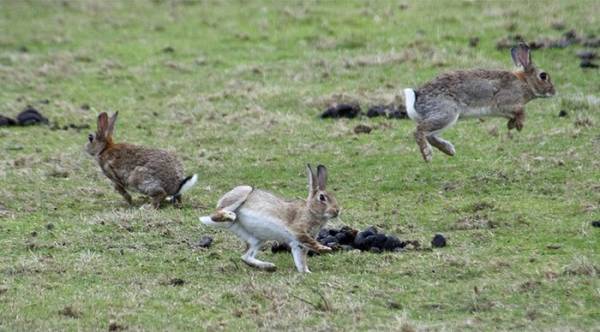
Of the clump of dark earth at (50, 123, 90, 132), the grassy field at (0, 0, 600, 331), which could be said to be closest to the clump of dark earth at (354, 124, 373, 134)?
the grassy field at (0, 0, 600, 331)

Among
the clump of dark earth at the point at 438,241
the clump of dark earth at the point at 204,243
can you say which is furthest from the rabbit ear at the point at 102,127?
the clump of dark earth at the point at 438,241

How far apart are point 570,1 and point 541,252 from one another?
12350mm

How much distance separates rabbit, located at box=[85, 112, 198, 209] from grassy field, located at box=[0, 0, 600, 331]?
0.86ft

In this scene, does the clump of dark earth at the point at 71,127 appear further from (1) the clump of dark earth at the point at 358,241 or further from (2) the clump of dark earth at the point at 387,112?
(1) the clump of dark earth at the point at 358,241

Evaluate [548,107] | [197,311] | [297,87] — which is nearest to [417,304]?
[197,311]

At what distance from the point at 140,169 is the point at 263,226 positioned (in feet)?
10.2

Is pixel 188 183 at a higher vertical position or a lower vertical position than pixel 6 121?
higher

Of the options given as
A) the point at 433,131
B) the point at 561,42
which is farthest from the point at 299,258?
the point at 561,42

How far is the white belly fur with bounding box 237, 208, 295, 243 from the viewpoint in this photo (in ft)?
30.2

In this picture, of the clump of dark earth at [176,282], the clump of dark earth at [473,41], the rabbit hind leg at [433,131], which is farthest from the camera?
the clump of dark earth at [473,41]

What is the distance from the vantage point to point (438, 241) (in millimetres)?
9953

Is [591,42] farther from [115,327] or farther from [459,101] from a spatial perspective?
[115,327]

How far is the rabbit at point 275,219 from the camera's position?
9.19m

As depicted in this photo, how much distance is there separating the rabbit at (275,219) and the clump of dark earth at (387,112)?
6.05 meters
